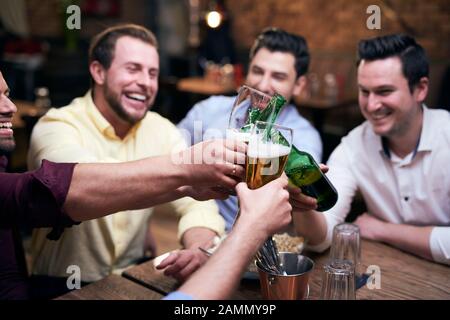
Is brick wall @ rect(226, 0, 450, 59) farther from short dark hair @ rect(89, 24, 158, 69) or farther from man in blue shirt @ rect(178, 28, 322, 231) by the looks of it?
short dark hair @ rect(89, 24, 158, 69)

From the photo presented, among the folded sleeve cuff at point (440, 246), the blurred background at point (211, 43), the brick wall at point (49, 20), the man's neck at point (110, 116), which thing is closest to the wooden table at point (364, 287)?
the folded sleeve cuff at point (440, 246)

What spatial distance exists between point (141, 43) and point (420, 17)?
4.18 m

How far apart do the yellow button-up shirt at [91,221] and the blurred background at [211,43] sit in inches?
54.7

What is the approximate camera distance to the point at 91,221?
5.34 ft

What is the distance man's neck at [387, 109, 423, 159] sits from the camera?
72.4 inches

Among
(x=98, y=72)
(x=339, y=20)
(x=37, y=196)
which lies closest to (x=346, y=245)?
(x=37, y=196)

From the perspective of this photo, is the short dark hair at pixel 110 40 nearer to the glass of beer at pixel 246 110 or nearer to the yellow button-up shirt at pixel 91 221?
the yellow button-up shirt at pixel 91 221

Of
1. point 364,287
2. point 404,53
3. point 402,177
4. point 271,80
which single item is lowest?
point 364,287

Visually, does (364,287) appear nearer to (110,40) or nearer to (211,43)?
(110,40)

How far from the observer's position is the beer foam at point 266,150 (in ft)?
3.19

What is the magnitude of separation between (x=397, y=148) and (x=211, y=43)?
4943 mm

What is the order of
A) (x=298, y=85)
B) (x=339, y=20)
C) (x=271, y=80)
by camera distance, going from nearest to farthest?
(x=271, y=80) → (x=298, y=85) → (x=339, y=20)

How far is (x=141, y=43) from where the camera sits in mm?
1907
